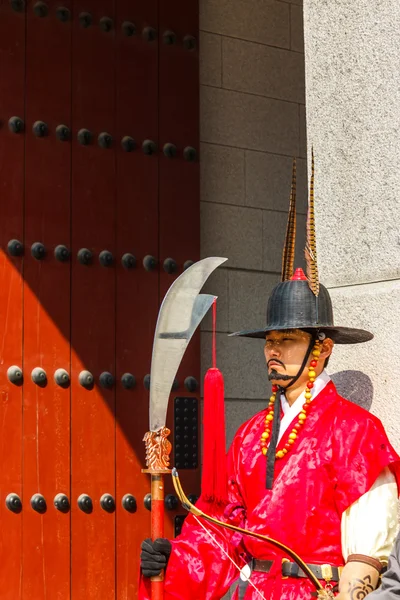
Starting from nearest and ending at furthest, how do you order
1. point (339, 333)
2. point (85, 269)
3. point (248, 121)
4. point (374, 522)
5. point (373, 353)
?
point (374, 522), point (339, 333), point (373, 353), point (85, 269), point (248, 121)

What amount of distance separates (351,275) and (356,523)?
3.00 ft

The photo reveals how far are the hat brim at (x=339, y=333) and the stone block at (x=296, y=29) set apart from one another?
2.61 m

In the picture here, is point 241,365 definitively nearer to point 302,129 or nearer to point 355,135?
point 302,129

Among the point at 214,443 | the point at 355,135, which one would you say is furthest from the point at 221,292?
the point at 214,443

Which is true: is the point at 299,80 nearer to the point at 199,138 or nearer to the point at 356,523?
the point at 199,138

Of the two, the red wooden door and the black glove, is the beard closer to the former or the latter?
the black glove

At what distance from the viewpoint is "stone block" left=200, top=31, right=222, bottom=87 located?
5539mm

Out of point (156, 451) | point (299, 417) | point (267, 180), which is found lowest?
point (156, 451)

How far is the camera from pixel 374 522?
10.4 ft

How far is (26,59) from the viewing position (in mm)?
4961

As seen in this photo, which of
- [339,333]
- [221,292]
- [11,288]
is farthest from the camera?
[221,292]

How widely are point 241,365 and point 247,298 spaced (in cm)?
31

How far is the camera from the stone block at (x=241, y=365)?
17.8 feet

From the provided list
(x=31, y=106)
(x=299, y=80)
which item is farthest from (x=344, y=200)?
(x=299, y=80)
